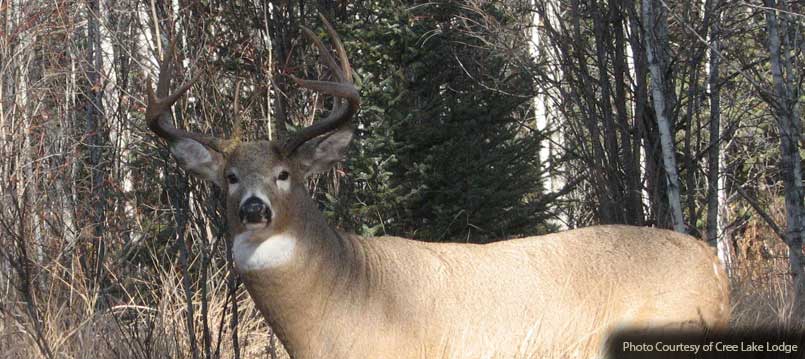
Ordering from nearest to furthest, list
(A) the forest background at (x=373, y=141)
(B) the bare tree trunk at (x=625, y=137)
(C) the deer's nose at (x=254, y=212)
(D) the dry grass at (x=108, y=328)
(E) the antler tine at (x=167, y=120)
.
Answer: (C) the deer's nose at (x=254, y=212) → (E) the antler tine at (x=167, y=120) → (D) the dry grass at (x=108, y=328) → (A) the forest background at (x=373, y=141) → (B) the bare tree trunk at (x=625, y=137)

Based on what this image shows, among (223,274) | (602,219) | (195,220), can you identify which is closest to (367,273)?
(195,220)

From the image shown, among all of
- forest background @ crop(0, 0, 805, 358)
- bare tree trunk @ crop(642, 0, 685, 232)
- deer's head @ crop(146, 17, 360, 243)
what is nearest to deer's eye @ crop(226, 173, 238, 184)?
deer's head @ crop(146, 17, 360, 243)

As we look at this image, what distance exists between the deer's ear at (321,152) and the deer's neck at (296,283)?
1.31ft

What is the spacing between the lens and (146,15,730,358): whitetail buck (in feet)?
16.6

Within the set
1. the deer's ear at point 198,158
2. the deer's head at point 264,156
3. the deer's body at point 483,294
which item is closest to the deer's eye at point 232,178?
the deer's head at point 264,156

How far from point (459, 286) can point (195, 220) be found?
230cm

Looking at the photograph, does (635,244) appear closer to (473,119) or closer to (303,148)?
(303,148)

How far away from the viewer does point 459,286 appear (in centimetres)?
532

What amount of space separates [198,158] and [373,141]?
504 centimetres

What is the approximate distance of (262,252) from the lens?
5031 mm

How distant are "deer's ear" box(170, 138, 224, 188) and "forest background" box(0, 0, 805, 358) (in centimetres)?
82

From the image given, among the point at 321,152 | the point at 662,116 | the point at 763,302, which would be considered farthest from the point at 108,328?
the point at 763,302

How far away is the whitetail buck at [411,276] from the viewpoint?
16.6 feet

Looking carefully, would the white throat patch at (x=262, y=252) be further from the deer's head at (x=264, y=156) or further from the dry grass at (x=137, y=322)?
the dry grass at (x=137, y=322)
